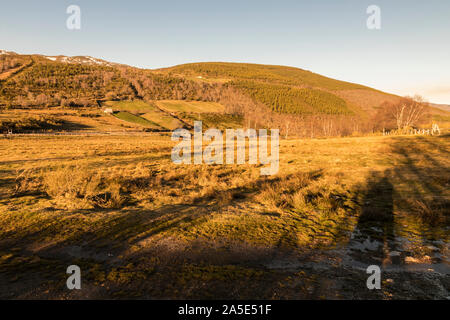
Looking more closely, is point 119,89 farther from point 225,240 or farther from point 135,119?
point 225,240

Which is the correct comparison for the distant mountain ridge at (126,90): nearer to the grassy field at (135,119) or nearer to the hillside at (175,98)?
the hillside at (175,98)

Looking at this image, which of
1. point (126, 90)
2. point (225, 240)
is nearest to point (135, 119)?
point (126, 90)

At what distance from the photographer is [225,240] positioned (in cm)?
498

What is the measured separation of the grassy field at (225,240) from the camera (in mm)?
3320

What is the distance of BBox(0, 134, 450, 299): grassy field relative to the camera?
3.32m

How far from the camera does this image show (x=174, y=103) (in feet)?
340

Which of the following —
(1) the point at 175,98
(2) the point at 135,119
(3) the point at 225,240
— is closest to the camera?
(3) the point at 225,240

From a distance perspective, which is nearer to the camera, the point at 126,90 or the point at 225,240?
the point at 225,240

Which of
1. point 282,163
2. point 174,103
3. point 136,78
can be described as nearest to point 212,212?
point 282,163

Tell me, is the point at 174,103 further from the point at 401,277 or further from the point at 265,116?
the point at 401,277

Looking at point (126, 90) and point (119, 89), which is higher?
point (119, 89)

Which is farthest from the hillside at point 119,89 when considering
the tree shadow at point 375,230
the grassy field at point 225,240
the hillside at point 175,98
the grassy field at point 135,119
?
the tree shadow at point 375,230

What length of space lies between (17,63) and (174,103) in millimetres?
88982

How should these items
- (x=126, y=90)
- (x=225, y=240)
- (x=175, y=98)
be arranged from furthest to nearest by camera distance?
(x=175, y=98), (x=126, y=90), (x=225, y=240)
